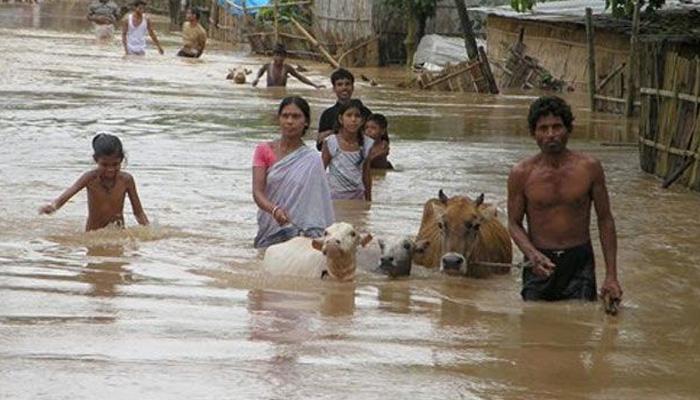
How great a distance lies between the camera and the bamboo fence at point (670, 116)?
47.5 feet

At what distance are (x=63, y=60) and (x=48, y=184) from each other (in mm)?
17028

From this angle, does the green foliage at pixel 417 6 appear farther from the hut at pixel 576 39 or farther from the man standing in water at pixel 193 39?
the man standing in water at pixel 193 39

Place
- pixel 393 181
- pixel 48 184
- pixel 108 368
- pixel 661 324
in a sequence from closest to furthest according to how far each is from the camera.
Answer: pixel 108 368 < pixel 661 324 < pixel 48 184 < pixel 393 181

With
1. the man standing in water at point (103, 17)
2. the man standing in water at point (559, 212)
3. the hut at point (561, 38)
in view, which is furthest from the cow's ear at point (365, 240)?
the man standing in water at point (103, 17)

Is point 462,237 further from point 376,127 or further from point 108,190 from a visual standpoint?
point 376,127

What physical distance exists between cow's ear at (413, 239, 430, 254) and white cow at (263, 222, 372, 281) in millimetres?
377

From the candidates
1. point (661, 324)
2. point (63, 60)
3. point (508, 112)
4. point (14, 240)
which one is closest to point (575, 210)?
point (661, 324)

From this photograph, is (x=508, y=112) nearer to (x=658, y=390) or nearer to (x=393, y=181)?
(x=393, y=181)

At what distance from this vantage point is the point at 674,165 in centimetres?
1516

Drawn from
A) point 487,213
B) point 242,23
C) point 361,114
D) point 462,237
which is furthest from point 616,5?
point 242,23

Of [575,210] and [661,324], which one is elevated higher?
[575,210]

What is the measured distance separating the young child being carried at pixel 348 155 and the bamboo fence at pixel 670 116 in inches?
139

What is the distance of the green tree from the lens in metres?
32.6

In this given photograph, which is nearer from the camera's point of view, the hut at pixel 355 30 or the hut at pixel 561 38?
the hut at pixel 561 38
